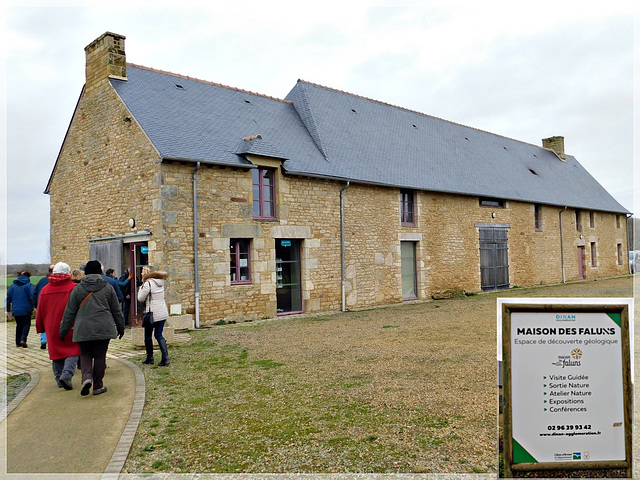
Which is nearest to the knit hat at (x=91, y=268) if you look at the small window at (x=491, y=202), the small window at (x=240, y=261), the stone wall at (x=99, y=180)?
the stone wall at (x=99, y=180)

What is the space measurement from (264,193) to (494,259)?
11239mm

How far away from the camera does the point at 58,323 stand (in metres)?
5.72

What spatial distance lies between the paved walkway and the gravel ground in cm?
16

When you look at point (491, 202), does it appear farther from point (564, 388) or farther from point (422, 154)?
point (564, 388)

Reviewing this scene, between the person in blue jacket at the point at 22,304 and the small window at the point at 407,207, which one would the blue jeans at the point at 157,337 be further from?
the small window at the point at 407,207

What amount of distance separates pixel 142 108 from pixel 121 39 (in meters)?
2.29

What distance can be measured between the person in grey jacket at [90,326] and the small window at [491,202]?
16.3m

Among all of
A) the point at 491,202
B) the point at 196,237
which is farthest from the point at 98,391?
the point at 491,202

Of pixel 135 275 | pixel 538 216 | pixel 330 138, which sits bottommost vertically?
pixel 135 275

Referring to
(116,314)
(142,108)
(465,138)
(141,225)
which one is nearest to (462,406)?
(116,314)

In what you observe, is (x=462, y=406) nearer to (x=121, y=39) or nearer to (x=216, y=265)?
(x=216, y=265)

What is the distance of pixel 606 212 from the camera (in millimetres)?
28047

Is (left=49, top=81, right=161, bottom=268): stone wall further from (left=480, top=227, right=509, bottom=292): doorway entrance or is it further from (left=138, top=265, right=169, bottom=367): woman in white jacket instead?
(left=480, top=227, right=509, bottom=292): doorway entrance

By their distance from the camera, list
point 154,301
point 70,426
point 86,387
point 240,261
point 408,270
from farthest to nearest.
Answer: point 408,270
point 240,261
point 154,301
point 86,387
point 70,426
